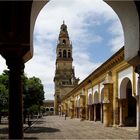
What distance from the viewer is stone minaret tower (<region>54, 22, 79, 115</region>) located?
340 feet

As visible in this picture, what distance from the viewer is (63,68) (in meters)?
108

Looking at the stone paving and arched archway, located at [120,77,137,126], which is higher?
arched archway, located at [120,77,137,126]

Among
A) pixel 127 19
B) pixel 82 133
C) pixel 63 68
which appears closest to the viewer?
pixel 127 19

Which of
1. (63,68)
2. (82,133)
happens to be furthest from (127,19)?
(63,68)

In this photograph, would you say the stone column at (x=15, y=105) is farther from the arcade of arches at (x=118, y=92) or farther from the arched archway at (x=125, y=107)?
the arched archway at (x=125, y=107)

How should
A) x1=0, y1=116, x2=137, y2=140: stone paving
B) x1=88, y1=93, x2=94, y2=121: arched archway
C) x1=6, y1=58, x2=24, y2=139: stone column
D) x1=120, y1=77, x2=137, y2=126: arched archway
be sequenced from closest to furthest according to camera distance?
x1=6, y1=58, x2=24, y2=139: stone column
x1=0, y1=116, x2=137, y2=140: stone paving
x1=120, y1=77, x2=137, y2=126: arched archway
x1=88, y1=93, x2=94, y2=121: arched archway

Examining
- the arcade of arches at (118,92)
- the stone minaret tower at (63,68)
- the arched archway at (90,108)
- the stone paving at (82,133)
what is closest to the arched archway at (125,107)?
the arcade of arches at (118,92)

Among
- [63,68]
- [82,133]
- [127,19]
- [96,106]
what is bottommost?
[82,133]

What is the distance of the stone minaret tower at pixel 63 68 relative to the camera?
103562 mm

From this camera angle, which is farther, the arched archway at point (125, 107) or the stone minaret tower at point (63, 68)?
the stone minaret tower at point (63, 68)

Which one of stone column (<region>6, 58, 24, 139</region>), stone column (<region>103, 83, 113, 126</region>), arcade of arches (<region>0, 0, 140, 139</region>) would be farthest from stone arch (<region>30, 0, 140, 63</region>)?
stone column (<region>103, 83, 113, 126</region>)

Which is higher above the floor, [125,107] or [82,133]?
[125,107]

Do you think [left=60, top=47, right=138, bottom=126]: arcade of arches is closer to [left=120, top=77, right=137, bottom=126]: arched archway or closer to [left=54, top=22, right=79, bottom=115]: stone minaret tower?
[left=120, top=77, right=137, bottom=126]: arched archway

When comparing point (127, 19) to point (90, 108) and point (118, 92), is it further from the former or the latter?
point (90, 108)
